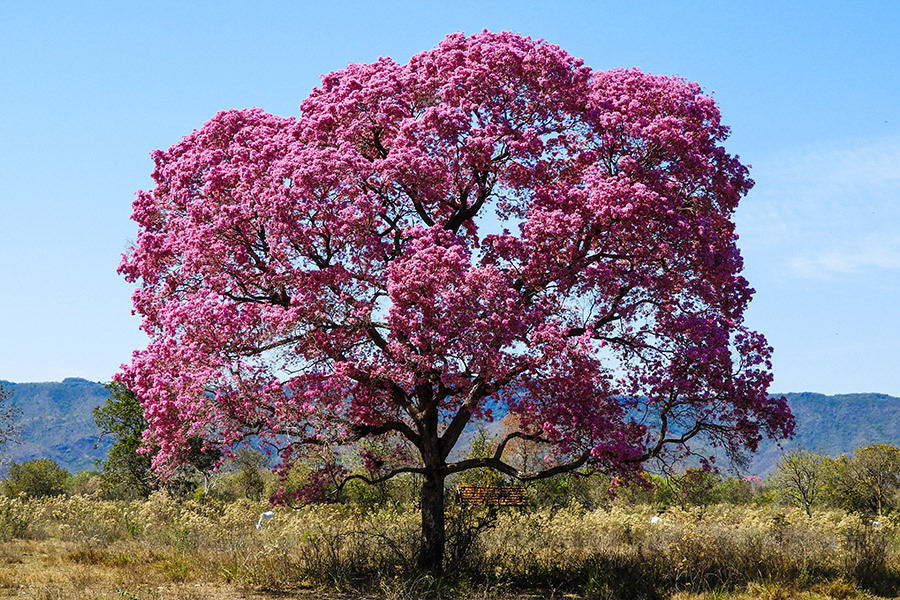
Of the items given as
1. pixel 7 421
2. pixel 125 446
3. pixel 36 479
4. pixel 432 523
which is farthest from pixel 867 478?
pixel 36 479

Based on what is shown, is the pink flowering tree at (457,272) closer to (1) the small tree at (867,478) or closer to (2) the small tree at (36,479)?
(1) the small tree at (867,478)

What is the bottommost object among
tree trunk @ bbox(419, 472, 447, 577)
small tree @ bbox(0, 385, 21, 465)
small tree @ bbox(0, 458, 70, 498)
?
small tree @ bbox(0, 458, 70, 498)

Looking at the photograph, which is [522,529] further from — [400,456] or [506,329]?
[506,329]

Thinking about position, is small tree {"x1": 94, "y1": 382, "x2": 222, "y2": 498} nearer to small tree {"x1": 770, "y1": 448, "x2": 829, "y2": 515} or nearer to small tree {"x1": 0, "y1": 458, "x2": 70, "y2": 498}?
small tree {"x1": 0, "y1": 458, "x2": 70, "y2": 498}

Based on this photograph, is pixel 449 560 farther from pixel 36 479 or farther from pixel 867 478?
pixel 36 479

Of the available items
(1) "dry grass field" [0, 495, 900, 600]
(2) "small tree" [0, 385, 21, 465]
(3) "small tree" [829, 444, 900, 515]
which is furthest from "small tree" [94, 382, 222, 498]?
(3) "small tree" [829, 444, 900, 515]

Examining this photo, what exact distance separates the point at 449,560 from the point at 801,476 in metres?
44.5

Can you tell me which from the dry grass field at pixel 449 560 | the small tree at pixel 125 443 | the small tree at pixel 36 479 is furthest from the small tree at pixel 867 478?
the small tree at pixel 36 479

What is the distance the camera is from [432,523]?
786 inches

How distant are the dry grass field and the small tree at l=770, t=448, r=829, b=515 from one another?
3157 cm

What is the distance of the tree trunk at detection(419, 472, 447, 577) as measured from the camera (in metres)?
19.5

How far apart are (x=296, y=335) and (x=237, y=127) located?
21.7 feet

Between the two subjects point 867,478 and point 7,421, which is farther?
point 867,478

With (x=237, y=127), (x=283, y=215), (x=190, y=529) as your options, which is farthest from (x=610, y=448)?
(x=190, y=529)
